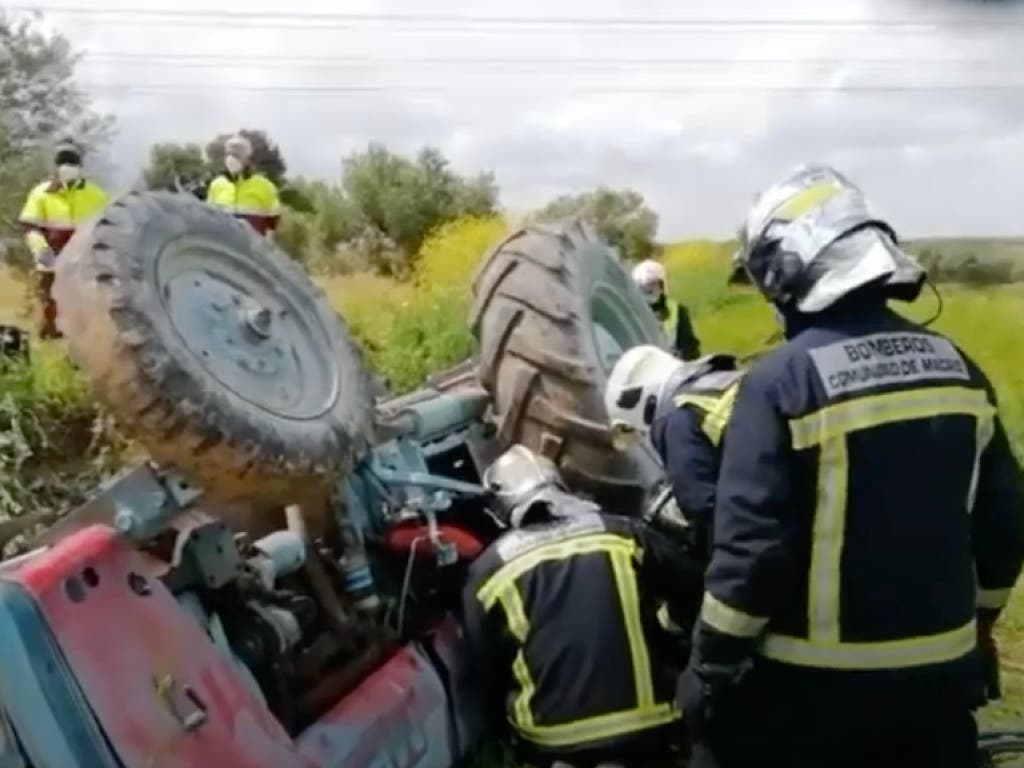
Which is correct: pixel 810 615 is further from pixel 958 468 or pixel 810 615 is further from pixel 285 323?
pixel 285 323

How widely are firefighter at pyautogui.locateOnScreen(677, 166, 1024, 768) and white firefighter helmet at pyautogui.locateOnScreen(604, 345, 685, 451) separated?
0.73 meters

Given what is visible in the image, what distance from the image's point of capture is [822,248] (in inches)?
113

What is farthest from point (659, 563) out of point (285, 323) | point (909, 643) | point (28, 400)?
point (28, 400)

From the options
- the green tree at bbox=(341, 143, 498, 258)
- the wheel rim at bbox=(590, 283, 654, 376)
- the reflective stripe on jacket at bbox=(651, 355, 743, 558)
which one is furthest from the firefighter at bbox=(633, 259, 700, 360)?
the green tree at bbox=(341, 143, 498, 258)

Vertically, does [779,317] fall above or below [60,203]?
above

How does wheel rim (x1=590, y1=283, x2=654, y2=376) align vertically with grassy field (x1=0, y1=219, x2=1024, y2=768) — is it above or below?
above

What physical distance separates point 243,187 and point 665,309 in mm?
2534

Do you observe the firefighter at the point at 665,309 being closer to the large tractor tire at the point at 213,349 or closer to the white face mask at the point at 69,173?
the white face mask at the point at 69,173

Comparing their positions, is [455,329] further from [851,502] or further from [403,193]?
[403,193]

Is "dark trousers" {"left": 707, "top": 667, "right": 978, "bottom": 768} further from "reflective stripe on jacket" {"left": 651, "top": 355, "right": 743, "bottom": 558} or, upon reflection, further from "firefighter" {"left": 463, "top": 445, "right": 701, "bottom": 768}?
"firefighter" {"left": 463, "top": 445, "right": 701, "bottom": 768}

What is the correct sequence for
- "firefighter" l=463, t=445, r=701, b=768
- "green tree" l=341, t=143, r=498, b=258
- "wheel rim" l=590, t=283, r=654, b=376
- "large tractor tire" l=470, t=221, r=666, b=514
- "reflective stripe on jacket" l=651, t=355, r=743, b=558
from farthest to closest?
1. "green tree" l=341, t=143, r=498, b=258
2. "wheel rim" l=590, t=283, r=654, b=376
3. "large tractor tire" l=470, t=221, r=666, b=514
4. "firefighter" l=463, t=445, r=701, b=768
5. "reflective stripe on jacket" l=651, t=355, r=743, b=558

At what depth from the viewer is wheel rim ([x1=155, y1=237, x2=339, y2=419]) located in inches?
152

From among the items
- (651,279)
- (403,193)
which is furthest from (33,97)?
(651,279)

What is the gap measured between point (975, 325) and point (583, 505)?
38.2ft
